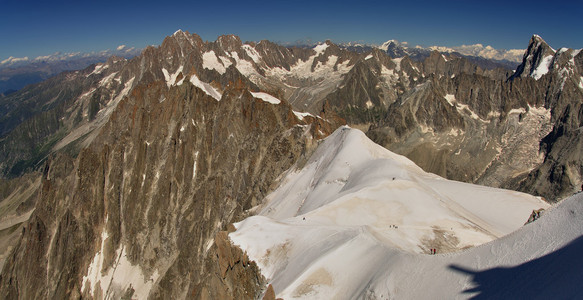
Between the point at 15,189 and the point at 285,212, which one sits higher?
the point at 285,212

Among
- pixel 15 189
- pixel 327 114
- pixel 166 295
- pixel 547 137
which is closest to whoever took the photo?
pixel 166 295

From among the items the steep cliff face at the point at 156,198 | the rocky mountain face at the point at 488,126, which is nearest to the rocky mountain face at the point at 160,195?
the steep cliff face at the point at 156,198

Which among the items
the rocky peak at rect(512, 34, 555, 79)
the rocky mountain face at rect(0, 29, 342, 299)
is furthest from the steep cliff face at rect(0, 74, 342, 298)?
the rocky peak at rect(512, 34, 555, 79)

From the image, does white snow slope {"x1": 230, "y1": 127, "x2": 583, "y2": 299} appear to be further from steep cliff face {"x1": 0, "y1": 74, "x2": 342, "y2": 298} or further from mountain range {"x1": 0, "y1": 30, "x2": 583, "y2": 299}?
steep cliff face {"x1": 0, "y1": 74, "x2": 342, "y2": 298}

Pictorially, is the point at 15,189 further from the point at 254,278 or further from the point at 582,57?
the point at 582,57

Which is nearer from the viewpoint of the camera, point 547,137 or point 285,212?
point 285,212

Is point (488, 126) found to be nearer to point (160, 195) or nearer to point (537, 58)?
point (537, 58)

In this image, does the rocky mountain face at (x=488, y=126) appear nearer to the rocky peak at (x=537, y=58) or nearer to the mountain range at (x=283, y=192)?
the mountain range at (x=283, y=192)

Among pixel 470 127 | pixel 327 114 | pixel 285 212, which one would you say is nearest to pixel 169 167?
pixel 327 114
